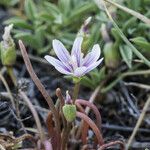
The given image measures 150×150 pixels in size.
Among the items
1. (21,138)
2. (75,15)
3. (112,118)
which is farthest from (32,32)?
(21,138)

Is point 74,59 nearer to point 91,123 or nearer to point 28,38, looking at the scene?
point 91,123

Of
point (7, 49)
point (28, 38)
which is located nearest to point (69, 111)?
point (7, 49)

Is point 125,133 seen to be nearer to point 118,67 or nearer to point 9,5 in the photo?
point 118,67

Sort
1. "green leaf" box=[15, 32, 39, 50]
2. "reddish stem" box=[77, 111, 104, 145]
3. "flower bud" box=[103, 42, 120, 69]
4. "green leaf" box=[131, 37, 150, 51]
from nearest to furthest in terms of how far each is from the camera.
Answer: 1. "reddish stem" box=[77, 111, 104, 145]
2. "green leaf" box=[131, 37, 150, 51]
3. "flower bud" box=[103, 42, 120, 69]
4. "green leaf" box=[15, 32, 39, 50]

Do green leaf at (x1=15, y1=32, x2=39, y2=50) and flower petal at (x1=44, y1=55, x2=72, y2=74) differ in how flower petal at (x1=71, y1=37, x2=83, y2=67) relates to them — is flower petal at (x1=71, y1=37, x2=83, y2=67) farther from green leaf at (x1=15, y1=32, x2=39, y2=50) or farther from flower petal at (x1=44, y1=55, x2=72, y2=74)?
green leaf at (x1=15, y1=32, x2=39, y2=50)

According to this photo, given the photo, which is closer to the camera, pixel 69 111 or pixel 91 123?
pixel 69 111

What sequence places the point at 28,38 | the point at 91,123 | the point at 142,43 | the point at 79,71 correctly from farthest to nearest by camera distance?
1. the point at 28,38
2. the point at 142,43
3. the point at 91,123
4. the point at 79,71

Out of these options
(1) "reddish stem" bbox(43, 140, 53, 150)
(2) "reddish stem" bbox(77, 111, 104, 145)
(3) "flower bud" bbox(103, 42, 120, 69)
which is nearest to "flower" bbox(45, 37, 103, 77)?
(2) "reddish stem" bbox(77, 111, 104, 145)

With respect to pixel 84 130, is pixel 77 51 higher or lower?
higher
